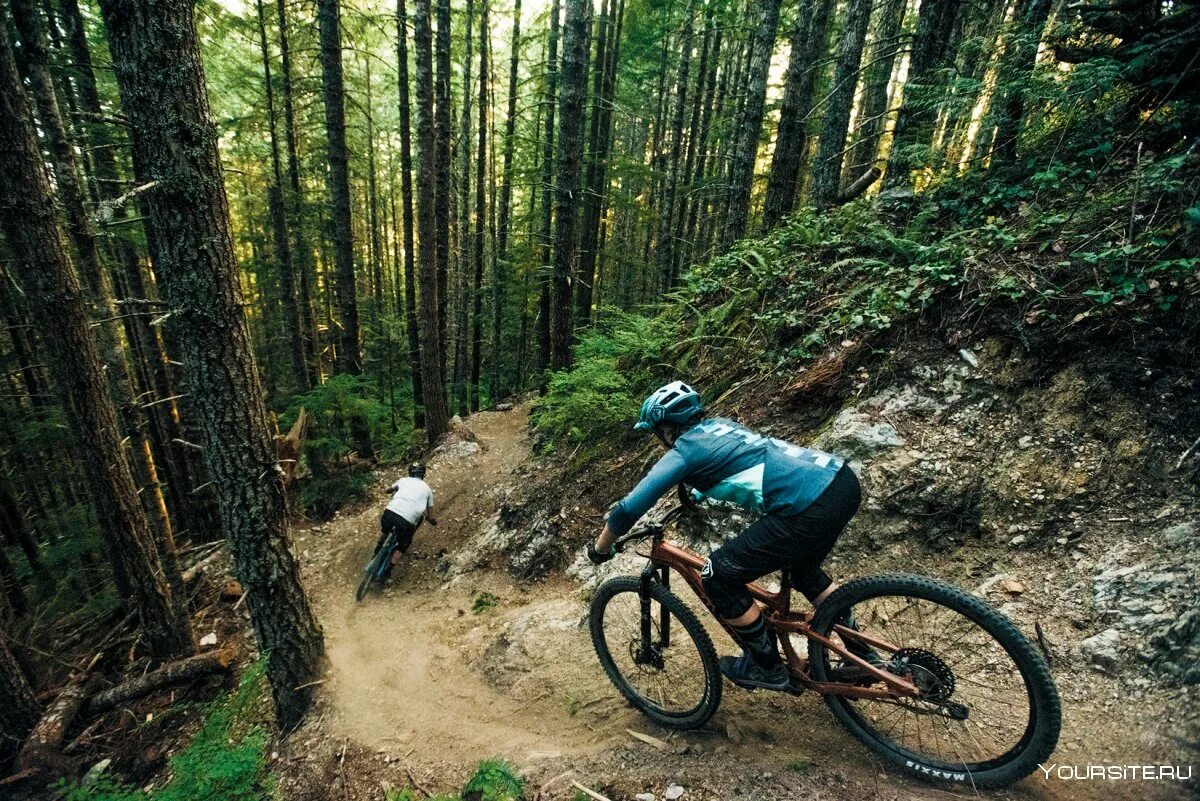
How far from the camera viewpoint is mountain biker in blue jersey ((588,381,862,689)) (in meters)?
2.86

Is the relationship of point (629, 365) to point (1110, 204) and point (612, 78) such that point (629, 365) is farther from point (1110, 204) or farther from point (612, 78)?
point (612, 78)

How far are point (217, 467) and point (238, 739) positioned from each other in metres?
3.37

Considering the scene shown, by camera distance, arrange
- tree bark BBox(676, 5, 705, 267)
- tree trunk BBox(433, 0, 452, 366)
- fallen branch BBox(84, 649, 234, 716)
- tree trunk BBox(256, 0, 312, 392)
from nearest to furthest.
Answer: fallen branch BBox(84, 649, 234, 716)
tree trunk BBox(433, 0, 452, 366)
tree trunk BBox(256, 0, 312, 392)
tree bark BBox(676, 5, 705, 267)

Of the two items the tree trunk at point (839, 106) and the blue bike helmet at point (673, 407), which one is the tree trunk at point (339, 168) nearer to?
the tree trunk at point (839, 106)

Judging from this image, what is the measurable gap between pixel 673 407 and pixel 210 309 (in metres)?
4.05

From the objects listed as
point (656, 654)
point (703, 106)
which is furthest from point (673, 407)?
point (703, 106)

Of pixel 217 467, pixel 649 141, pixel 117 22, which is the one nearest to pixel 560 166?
pixel 117 22

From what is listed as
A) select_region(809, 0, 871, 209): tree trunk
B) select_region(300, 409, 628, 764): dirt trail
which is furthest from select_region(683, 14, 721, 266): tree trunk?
select_region(300, 409, 628, 764): dirt trail

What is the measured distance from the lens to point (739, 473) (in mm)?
2984

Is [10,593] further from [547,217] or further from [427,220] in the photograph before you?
[547,217]

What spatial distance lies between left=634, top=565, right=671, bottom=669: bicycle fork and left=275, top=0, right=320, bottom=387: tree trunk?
50.4 ft

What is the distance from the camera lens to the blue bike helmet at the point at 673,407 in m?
3.24

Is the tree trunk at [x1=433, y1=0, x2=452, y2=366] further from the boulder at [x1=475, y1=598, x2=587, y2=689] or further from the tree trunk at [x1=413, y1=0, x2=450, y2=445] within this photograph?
the boulder at [x1=475, y1=598, x2=587, y2=689]

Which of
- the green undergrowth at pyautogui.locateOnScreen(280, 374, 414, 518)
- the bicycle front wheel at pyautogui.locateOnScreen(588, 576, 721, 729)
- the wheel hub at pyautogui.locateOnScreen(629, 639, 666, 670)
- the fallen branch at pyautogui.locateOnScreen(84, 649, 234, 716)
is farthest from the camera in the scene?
the green undergrowth at pyautogui.locateOnScreen(280, 374, 414, 518)
